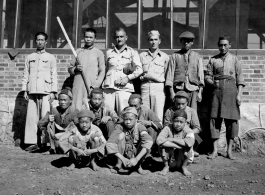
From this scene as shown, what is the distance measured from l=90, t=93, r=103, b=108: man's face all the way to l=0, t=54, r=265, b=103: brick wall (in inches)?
59.3

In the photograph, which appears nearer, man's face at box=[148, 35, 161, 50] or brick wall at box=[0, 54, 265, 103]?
man's face at box=[148, 35, 161, 50]

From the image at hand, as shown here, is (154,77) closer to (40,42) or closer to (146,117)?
(146,117)

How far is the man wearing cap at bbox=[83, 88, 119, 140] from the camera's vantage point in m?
6.41

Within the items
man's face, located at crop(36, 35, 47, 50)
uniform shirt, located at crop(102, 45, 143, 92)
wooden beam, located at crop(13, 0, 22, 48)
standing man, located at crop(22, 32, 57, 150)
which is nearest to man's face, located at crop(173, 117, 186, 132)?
uniform shirt, located at crop(102, 45, 143, 92)

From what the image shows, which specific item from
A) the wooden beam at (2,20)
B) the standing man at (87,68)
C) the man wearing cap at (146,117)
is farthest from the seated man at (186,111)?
the wooden beam at (2,20)

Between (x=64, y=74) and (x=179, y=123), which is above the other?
(x=64, y=74)

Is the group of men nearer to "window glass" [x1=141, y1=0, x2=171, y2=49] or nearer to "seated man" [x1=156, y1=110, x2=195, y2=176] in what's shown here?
"seated man" [x1=156, y1=110, x2=195, y2=176]

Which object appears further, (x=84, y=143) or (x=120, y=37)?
(x=120, y=37)

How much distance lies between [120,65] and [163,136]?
1.70m

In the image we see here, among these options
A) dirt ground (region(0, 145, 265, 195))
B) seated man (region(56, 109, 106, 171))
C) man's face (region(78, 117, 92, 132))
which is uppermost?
man's face (region(78, 117, 92, 132))

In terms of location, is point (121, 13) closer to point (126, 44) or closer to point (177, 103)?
point (126, 44)

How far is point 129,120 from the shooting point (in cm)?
590

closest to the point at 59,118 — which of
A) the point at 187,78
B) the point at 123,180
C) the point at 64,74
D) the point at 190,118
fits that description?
the point at 64,74

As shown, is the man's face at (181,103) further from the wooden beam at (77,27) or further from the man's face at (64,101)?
the wooden beam at (77,27)
